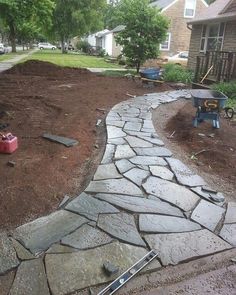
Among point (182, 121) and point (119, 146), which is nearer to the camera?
point (119, 146)

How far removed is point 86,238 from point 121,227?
1.29 feet

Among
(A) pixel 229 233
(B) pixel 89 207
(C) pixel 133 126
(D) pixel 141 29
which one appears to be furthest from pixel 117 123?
(D) pixel 141 29

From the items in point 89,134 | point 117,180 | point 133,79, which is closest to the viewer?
point 117,180

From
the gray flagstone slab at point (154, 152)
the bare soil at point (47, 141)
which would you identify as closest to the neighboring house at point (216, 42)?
the bare soil at point (47, 141)

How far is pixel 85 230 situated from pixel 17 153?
2.13 m

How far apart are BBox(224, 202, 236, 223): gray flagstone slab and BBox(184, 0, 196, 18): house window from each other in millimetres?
28723

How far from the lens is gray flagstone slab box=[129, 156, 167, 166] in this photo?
456 cm

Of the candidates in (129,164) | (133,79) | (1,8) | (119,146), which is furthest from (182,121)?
(1,8)

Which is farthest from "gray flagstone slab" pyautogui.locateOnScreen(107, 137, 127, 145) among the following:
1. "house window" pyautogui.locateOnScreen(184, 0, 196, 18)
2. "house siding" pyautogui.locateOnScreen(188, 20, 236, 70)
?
"house window" pyautogui.locateOnScreen(184, 0, 196, 18)

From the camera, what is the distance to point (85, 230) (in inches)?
115

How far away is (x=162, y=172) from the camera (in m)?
4.30

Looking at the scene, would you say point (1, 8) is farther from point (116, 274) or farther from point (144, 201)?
point (116, 274)

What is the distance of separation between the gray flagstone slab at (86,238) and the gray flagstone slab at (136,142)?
250 cm

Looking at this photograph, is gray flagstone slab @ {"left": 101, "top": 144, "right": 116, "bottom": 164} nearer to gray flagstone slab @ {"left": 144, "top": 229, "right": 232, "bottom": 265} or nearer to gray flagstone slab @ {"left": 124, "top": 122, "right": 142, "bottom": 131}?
gray flagstone slab @ {"left": 124, "top": 122, "right": 142, "bottom": 131}
